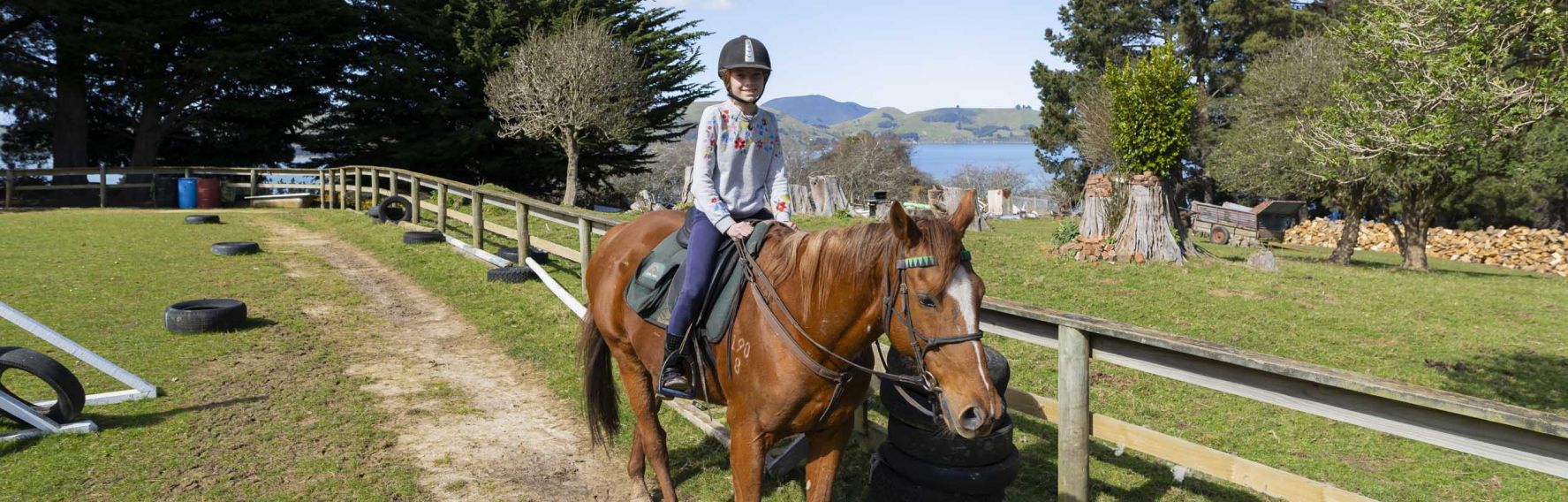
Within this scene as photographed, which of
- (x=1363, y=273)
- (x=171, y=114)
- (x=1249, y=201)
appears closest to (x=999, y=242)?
(x=1363, y=273)

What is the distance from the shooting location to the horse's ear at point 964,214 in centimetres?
292

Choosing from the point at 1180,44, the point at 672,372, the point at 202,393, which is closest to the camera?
the point at 672,372

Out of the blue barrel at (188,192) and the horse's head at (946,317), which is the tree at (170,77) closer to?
the blue barrel at (188,192)

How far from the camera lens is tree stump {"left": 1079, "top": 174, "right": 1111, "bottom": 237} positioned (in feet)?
49.8

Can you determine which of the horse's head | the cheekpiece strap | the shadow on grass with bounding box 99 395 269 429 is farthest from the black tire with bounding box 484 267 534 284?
the cheekpiece strap

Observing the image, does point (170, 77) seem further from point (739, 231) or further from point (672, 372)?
point (739, 231)

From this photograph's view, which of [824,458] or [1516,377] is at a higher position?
[824,458]

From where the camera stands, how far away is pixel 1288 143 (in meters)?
22.3

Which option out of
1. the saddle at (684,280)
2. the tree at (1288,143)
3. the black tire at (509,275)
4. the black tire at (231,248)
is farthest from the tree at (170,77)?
the tree at (1288,143)

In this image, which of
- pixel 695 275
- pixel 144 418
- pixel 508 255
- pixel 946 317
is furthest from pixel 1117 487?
pixel 508 255

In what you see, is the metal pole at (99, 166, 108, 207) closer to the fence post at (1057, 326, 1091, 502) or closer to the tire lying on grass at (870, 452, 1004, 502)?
the tire lying on grass at (870, 452, 1004, 502)

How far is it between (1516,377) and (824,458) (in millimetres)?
8446

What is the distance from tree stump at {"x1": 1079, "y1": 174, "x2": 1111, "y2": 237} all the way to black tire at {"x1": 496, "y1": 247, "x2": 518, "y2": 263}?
10.5 m

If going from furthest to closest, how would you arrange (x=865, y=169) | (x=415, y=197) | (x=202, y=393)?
(x=865, y=169)
(x=415, y=197)
(x=202, y=393)
